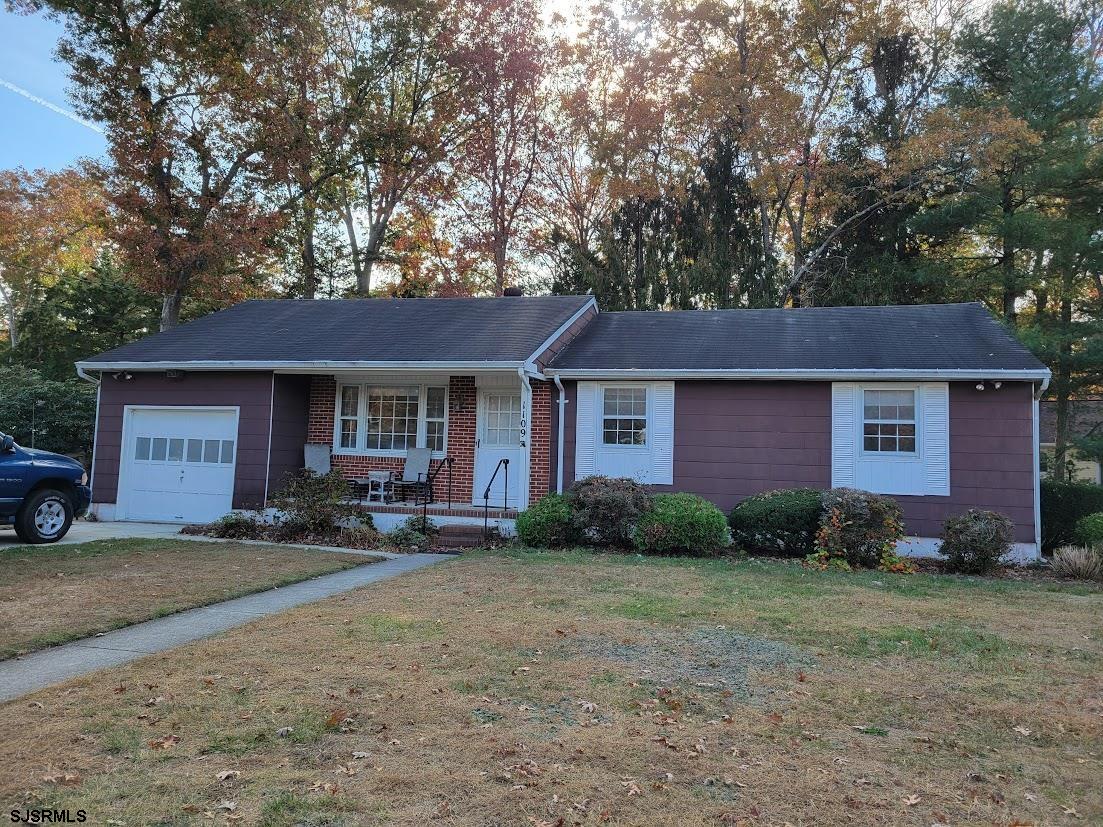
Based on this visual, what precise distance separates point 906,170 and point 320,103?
18.6m

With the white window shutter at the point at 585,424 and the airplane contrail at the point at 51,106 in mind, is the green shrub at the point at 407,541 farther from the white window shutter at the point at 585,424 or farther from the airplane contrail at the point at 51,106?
the airplane contrail at the point at 51,106

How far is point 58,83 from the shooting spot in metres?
20.5

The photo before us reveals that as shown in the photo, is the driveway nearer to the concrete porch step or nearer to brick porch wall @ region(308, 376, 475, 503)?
brick porch wall @ region(308, 376, 475, 503)

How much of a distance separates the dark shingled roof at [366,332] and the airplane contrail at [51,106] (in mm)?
8962

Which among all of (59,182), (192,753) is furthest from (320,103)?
(192,753)

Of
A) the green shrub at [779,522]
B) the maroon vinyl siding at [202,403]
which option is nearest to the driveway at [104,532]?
the maroon vinyl siding at [202,403]

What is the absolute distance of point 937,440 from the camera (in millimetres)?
11383

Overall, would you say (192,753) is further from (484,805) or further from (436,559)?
(436,559)

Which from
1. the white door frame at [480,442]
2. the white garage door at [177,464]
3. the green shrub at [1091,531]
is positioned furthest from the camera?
the white garage door at [177,464]

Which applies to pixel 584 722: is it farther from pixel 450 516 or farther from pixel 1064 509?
pixel 1064 509

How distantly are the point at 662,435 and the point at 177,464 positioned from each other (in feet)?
29.0

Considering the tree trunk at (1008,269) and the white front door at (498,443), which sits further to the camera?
the tree trunk at (1008,269)

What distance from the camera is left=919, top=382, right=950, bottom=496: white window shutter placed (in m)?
11.4

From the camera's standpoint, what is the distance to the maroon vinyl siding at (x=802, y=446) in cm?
1116
